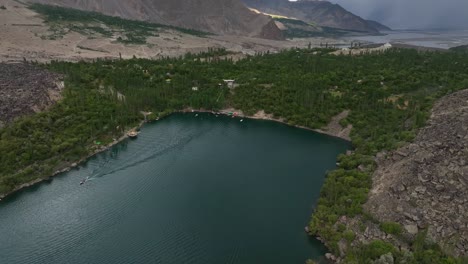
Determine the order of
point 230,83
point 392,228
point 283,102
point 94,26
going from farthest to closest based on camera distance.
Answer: point 94,26 < point 230,83 < point 283,102 < point 392,228

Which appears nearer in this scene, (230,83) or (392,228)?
(392,228)

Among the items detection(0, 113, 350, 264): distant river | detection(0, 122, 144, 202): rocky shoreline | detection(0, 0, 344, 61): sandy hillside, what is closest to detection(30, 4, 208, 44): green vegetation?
detection(0, 0, 344, 61): sandy hillside

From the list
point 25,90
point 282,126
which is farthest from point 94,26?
point 282,126

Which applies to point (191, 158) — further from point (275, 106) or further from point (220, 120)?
point (275, 106)

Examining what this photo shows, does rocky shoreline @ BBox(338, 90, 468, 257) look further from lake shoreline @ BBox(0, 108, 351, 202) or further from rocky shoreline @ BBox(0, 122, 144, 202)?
rocky shoreline @ BBox(0, 122, 144, 202)

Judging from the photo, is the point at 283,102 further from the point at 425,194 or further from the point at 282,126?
the point at 425,194

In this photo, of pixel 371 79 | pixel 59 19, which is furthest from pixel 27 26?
pixel 371 79

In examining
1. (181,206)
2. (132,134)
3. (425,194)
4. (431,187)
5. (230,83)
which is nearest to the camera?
(425,194)
